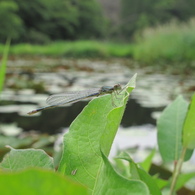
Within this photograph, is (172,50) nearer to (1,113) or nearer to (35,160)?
(1,113)

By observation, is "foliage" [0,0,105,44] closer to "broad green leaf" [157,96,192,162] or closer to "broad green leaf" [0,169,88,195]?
"broad green leaf" [157,96,192,162]

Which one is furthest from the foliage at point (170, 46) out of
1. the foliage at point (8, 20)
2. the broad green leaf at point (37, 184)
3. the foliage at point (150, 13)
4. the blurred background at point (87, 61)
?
the foliage at point (150, 13)

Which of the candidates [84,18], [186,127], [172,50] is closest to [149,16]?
[84,18]

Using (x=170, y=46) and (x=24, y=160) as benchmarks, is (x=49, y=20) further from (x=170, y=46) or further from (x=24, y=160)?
(x=24, y=160)

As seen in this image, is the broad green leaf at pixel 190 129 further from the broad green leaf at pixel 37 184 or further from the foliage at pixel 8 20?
the foliage at pixel 8 20

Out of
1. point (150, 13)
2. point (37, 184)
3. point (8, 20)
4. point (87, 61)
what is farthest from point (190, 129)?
point (150, 13)
